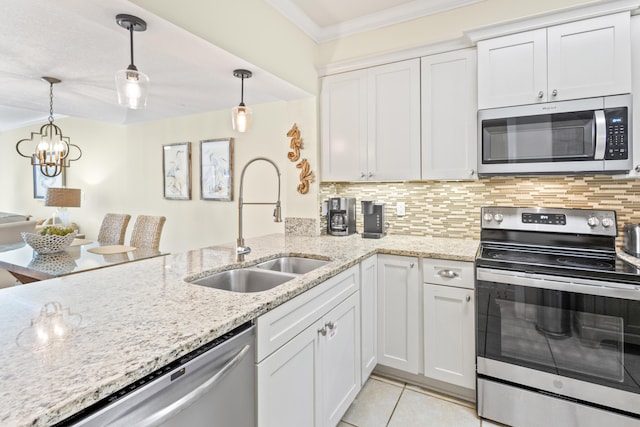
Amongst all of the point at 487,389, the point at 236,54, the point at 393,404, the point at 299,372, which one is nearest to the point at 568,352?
the point at 487,389

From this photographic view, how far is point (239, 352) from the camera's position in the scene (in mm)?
1072

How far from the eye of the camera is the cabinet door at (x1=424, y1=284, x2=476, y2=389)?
202 centimetres

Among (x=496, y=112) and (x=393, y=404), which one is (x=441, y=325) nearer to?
(x=393, y=404)

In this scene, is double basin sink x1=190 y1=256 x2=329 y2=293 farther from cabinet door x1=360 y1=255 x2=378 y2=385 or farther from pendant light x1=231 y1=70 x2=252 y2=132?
pendant light x1=231 y1=70 x2=252 y2=132

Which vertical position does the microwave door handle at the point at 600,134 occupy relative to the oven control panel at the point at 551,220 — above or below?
above

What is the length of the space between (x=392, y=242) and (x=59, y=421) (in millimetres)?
2139

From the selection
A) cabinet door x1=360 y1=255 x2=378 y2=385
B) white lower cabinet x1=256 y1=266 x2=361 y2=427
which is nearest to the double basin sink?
white lower cabinet x1=256 y1=266 x2=361 y2=427

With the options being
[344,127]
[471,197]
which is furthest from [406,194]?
[344,127]

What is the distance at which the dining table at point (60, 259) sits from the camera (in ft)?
7.38

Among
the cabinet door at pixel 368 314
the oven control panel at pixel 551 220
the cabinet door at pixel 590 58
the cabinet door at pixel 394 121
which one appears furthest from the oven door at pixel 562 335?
the cabinet door at pixel 590 58

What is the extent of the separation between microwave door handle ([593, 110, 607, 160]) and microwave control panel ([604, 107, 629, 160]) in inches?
0.9

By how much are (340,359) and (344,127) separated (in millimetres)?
1829

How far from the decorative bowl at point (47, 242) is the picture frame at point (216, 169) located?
59.9 inches

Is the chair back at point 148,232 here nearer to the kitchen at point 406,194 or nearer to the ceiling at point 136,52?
the kitchen at point 406,194
